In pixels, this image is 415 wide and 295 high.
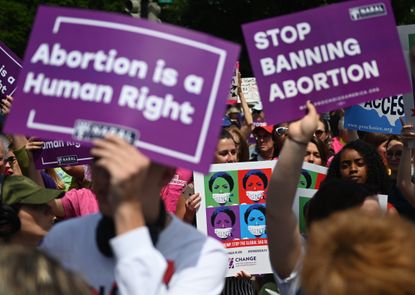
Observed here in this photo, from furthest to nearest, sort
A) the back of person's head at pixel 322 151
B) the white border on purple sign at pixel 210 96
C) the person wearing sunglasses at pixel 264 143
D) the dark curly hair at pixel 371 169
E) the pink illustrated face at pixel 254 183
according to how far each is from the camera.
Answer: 1. the person wearing sunglasses at pixel 264 143
2. the back of person's head at pixel 322 151
3. the pink illustrated face at pixel 254 183
4. the dark curly hair at pixel 371 169
5. the white border on purple sign at pixel 210 96

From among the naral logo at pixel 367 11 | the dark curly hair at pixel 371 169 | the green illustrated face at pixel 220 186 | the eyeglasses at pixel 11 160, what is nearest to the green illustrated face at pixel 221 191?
the green illustrated face at pixel 220 186

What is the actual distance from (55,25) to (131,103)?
1.27 feet

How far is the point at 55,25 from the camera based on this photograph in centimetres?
293

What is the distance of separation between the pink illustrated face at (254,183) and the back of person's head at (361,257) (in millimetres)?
3695

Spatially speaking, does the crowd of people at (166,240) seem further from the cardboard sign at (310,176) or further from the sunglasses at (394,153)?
the sunglasses at (394,153)

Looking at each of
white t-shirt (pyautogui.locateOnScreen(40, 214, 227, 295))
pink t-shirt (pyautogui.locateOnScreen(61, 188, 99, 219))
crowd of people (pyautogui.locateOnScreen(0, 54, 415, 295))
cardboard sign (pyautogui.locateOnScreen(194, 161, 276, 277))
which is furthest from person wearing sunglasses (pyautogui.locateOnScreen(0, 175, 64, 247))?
cardboard sign (pyautogui.locateOnScreen(194, 161, 276, 277))

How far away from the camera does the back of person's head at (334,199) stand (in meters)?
3.46

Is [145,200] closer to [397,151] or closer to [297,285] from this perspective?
[297,285]

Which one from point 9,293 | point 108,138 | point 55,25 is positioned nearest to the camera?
point 9,293

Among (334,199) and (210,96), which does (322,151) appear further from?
(210,96)

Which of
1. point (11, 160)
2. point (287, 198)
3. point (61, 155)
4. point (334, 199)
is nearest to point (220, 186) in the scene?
point (61, 155)

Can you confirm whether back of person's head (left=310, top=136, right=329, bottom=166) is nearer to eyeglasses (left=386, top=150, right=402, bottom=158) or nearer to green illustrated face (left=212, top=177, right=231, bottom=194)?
eyeglasses (left=386, top=150, right=402, bottom=158)

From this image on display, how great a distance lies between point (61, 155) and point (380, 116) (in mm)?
2489

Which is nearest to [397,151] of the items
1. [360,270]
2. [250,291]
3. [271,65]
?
[250,291]
